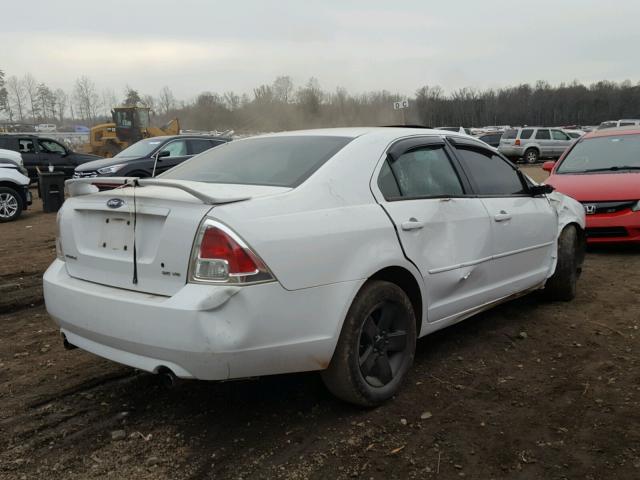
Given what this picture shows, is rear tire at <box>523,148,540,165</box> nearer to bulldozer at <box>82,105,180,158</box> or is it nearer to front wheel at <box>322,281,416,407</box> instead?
bulldozer at <box>82,105,180,158</box>

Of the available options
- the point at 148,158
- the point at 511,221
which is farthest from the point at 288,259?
the point at 148,158

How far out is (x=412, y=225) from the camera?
330 centimetres

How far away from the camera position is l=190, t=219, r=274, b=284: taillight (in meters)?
2.53

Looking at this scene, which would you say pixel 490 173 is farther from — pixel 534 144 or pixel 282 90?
pixel 282 90

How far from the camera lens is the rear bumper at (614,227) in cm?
674

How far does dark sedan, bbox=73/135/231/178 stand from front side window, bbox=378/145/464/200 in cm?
914

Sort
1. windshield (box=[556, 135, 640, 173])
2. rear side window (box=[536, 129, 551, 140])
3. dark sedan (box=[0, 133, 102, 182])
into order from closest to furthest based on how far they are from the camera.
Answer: windshield (box=[556, 135, 640, 173]) < dark sedan (box=[0, 133, 102, 182]) < rear side window (box=[536, 129, 551, 140])

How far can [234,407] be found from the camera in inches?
128

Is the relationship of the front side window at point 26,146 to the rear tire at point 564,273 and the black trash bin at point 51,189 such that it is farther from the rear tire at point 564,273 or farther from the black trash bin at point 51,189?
the rear tire at point 564,273

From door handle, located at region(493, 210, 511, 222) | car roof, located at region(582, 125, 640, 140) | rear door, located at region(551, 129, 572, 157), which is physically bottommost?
rear door, located at region(551, 129, 572, 157)

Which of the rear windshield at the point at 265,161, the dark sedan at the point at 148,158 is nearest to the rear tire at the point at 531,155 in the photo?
the dark sedan at the point at 148,158

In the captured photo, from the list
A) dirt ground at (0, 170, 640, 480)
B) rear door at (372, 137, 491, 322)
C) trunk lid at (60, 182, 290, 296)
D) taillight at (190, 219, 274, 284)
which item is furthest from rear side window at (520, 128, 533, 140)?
taillight at (190, 219, 274, 284)

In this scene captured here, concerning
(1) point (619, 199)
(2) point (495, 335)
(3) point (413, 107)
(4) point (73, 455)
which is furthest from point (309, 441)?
(3) point (413, 107)

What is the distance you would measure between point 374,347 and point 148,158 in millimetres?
10658
